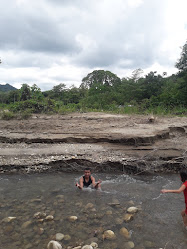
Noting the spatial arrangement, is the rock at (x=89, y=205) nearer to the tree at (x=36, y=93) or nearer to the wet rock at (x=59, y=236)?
the wet rock at (x=59, y=236)

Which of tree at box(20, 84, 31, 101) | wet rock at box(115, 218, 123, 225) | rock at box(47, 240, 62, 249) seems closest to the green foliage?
tree at box(20, 84, 31, 101)

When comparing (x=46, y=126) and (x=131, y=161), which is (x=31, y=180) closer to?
(x=131, y=161)

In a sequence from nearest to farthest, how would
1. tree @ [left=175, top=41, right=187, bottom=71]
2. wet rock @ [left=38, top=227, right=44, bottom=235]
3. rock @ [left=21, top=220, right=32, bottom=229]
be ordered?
1. wet rock @ [left=38, top=227, right=44, bottom=235]
2. rock @ [left=21, top=220, right=32, bottom=229]
3. tree @ [left=175, top=41, right=187, bottom=71]

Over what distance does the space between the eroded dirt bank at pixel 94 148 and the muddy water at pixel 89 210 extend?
→ 338 mm

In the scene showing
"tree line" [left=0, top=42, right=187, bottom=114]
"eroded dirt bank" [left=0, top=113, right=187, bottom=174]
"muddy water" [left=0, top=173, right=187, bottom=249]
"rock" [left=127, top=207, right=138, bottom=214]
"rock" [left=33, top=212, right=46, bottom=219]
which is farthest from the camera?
"tree line" [left=0, top=42, right=187, bottom=114]

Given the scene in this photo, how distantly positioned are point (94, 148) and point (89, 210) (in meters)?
2.89

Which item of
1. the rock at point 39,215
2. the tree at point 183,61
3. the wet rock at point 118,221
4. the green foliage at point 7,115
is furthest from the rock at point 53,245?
the tree at point 183,61

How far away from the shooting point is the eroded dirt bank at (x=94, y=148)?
17.9ft

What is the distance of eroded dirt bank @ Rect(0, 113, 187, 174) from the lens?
5453 millimetres

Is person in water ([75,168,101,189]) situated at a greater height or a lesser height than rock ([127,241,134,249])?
greater

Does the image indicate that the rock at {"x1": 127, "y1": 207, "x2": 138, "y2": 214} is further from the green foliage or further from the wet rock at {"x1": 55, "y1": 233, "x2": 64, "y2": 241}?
the green foliage

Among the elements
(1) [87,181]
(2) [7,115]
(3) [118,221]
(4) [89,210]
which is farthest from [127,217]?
(2) [7,115]

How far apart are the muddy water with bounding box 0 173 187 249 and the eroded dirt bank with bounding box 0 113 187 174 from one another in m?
0.34

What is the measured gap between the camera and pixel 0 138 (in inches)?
290
